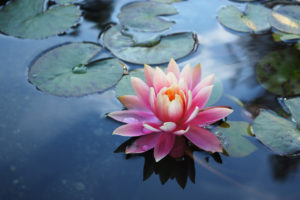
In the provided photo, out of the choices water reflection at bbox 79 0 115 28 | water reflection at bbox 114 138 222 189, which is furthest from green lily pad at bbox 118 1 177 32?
water reflection at bbox 114 138 222 189

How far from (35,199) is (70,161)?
26 cm

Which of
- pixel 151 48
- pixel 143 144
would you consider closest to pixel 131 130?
pixel 143 144

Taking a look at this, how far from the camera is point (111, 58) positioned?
2.29 m

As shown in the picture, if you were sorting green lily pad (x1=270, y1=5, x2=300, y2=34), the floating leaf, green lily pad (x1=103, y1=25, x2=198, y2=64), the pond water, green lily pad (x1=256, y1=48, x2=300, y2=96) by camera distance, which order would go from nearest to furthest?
1. the pond water
2. the floating leaf
3. green lily pad (x1=256, y1=48, x2=300, y2=96)
4. green lily pad (x1=103, y1=25, x2=198, y2=64)
5. green lily pad (x1=270, y1=5, x2=300, y2=34)

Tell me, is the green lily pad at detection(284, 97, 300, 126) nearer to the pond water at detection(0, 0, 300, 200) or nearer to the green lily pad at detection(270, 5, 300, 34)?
the pond water at detection(0, 0, 300, 200)

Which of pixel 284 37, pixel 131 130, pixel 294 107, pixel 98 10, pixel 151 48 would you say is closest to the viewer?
pixel 131 130

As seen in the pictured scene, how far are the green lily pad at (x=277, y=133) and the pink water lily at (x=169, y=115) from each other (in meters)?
0.23

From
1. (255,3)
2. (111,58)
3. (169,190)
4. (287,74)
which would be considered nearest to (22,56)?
(111,58)

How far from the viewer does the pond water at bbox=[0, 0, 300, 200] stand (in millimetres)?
1494

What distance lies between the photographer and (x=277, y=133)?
1.65 meters

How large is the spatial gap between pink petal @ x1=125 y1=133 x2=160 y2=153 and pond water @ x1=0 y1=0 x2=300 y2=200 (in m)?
0.06

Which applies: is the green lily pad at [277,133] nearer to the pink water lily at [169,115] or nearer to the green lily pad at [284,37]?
the pink water lily at [169,115]

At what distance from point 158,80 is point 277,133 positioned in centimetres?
72

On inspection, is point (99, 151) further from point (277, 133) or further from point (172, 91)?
point (277, 133)
